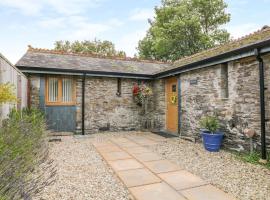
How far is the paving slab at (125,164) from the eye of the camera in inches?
184

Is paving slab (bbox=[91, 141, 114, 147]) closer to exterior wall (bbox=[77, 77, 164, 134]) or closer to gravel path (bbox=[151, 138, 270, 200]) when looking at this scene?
gravel path (bbox=[151, 138, 270, 200])

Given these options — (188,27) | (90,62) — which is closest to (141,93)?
(90,62)

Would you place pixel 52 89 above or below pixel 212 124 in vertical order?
above

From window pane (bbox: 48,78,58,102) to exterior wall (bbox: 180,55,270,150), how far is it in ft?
19.0

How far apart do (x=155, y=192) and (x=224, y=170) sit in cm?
193

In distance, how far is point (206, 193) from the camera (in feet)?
11.0

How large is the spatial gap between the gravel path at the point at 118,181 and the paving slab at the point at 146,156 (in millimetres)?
253

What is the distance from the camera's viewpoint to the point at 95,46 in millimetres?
30078

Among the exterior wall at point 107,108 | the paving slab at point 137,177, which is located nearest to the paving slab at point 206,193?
the paving slab at point 137,177

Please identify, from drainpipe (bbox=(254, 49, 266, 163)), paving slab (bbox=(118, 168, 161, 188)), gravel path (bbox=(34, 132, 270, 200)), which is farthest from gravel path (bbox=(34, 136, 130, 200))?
drainpipe (bbox=(254, 49, 266, 163))

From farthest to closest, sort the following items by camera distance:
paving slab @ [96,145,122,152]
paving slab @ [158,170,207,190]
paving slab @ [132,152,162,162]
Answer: paving slab @ [96,145,122,152] → paving slab @ [132,152,162,162] → paving slab @ [158,170,207,190]

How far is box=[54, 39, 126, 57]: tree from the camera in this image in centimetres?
2936

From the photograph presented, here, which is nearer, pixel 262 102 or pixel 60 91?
pixel 262 102

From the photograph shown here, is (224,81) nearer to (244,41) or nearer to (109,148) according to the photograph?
(244,41)
